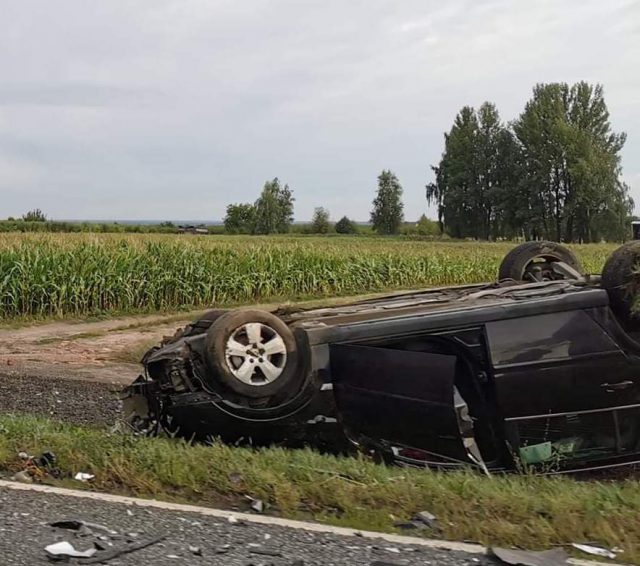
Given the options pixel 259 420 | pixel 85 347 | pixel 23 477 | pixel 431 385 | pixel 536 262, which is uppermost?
pixel 536 262

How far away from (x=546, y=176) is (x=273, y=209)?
4012 centimetres

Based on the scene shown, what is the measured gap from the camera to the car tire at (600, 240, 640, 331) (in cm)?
565

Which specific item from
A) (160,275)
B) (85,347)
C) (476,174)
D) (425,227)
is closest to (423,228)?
(425,227)

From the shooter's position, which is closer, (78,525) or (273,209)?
(78,525)

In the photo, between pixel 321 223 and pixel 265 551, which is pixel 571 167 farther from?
pixel 265 551

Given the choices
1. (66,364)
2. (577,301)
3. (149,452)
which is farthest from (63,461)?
(66,364)

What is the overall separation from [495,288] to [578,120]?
82.8 meters

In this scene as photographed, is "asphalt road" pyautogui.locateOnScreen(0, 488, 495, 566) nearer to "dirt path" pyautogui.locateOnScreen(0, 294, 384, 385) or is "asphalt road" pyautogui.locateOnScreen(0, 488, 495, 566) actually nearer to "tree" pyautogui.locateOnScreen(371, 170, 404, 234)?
"dirt path" pyautogui.locateOnScreen(0, 294, 384, 385)

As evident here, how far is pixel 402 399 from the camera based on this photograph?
17.0 feet

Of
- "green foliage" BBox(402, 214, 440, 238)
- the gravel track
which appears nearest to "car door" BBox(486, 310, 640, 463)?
the gravel track

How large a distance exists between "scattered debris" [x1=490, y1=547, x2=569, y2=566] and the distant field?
1565cm

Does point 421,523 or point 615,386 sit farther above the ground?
point 615,386

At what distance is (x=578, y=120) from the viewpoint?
274 ft

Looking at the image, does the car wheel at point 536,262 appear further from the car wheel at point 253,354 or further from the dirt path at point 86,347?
the car wheel at point 253,354
